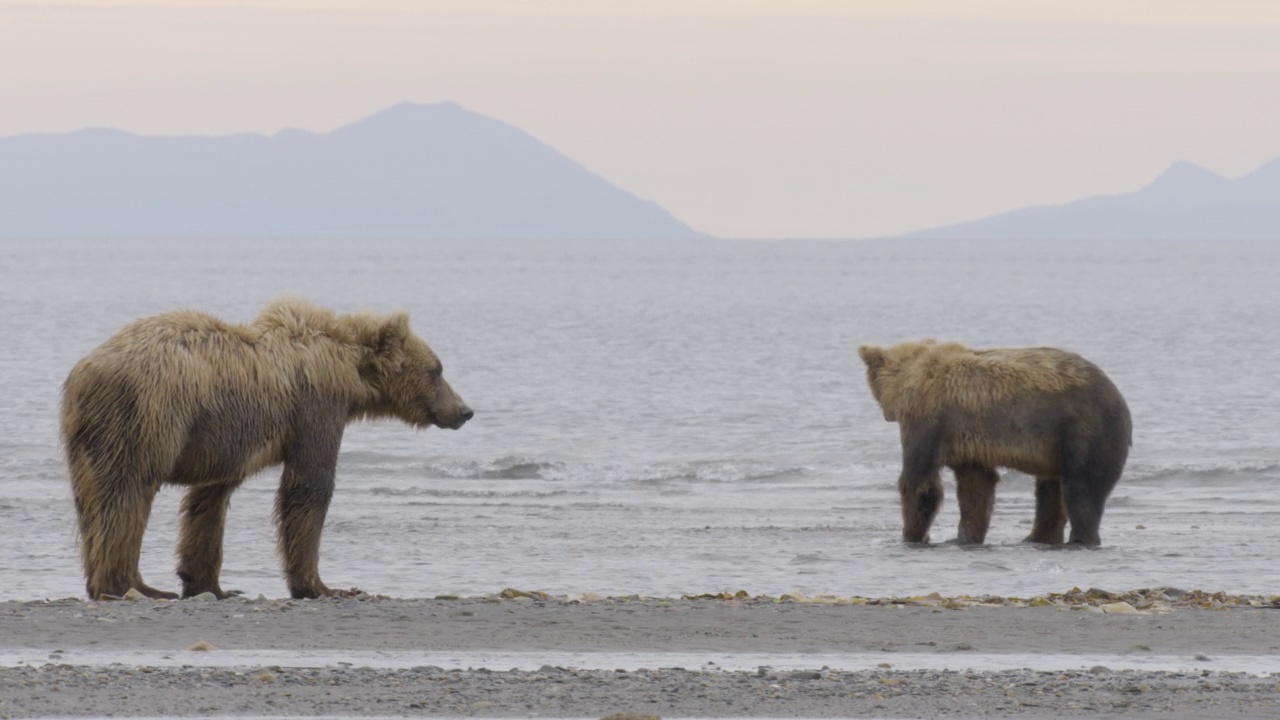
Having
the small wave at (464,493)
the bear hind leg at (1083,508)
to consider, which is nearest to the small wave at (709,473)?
the small wave at (464,493)

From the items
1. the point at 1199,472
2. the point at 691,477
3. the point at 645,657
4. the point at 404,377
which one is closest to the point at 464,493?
the point at 691,477

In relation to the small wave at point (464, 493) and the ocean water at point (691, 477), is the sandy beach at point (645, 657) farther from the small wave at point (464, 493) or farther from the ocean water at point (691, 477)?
the small wave at point (464, 493)

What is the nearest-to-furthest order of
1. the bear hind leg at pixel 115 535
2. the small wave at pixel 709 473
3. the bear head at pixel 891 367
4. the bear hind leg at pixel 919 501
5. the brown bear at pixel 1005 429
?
the bear hind leg at pixel 115 535 < the brown bear at pixel 1005 429 < the bear hind leg at pixel 919 501 < the bear head at pixel 891 367 < the small wave at pixel 709 473

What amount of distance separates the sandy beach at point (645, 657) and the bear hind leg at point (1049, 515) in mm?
4264

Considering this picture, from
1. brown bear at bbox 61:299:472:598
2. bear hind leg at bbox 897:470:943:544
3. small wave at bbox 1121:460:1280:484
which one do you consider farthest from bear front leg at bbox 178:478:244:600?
small wave at bbox 1121:460:1280:484

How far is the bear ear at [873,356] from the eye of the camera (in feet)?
52.5

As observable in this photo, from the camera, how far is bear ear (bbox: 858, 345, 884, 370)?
16000mm

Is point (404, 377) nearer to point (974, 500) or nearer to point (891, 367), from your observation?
point (891, 367)

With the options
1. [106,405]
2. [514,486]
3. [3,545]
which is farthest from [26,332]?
[106,405]

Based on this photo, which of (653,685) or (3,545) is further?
(3,545)

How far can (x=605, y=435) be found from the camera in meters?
31.2

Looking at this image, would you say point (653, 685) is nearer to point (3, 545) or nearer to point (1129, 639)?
point (1129, 639)

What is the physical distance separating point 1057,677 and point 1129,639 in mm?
1503

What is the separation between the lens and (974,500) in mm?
15719
